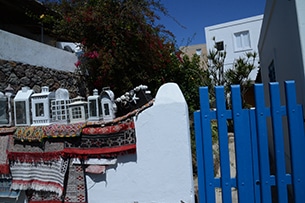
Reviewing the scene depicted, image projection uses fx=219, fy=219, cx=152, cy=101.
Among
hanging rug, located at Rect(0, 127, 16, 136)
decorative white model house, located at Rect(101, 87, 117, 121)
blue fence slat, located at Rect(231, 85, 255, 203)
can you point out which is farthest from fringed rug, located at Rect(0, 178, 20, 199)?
blue fence slat, located at Rect(231, 85, 255, 203)

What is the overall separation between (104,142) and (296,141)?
2.05 meters

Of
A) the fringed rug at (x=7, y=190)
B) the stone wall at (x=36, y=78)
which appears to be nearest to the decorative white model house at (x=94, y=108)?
the fringed rug at (x=7, y=190)

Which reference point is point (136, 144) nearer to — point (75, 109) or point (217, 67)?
point (75, 109)

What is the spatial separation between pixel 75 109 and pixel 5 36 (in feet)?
9.17

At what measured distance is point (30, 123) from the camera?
9.73 ft

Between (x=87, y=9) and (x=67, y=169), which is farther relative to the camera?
(x=87, y=9)

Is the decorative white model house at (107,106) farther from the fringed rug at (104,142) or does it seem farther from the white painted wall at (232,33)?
the white painted wall at (232,33)

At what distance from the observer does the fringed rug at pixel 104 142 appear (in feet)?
8.32

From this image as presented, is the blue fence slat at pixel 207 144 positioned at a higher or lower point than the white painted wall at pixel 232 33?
lower

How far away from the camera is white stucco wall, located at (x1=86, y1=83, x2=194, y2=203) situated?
8.02 ft

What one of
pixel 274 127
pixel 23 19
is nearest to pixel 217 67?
pixel 274 127

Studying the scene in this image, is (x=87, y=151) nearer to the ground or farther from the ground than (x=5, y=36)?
nearer to the ground

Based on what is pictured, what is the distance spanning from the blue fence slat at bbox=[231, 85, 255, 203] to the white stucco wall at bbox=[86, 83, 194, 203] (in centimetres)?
51

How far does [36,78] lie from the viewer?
17.1ft
